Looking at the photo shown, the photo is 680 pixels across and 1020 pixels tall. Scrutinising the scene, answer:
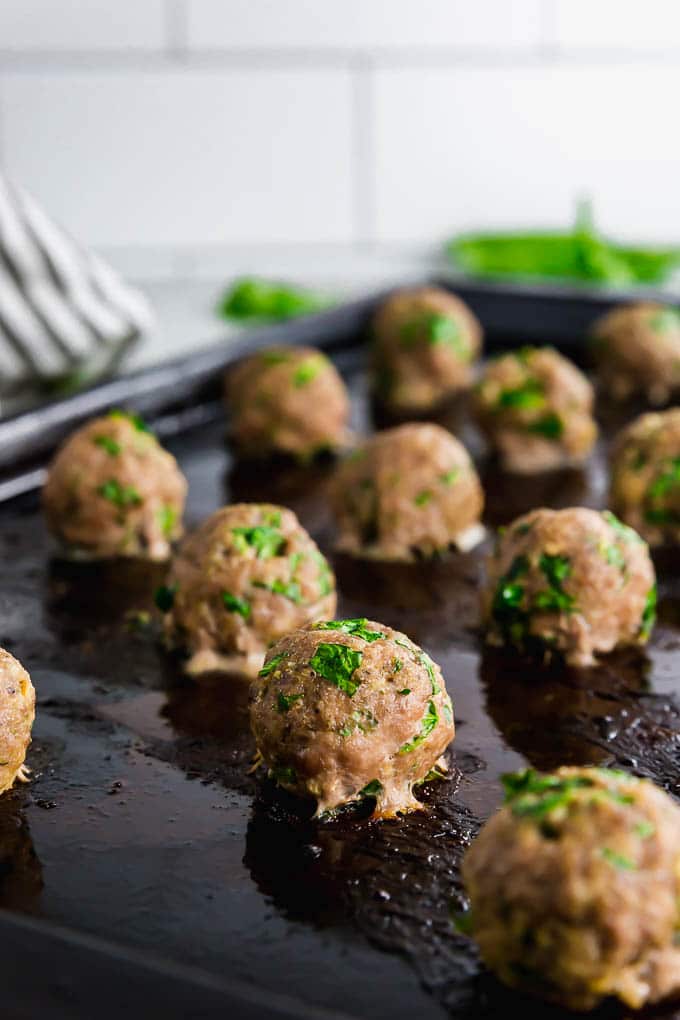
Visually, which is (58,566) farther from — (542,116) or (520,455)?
(542,116)

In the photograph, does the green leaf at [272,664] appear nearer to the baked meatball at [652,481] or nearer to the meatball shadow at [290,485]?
the meatball shadow at [290,485]

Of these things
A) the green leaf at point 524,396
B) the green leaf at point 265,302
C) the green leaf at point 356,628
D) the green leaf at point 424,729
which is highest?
the green leaf at point 356,628

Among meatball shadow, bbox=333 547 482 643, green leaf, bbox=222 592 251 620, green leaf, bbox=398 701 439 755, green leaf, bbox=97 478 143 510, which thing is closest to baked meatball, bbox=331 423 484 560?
meatball shadow, bbox=333 547 482 643

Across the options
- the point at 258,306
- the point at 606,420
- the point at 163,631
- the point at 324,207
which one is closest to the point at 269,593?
the point at 163,631

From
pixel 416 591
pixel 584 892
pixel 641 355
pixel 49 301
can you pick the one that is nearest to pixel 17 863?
pixel 584 892

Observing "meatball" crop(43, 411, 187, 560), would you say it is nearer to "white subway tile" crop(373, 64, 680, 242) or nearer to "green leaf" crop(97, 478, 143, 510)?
"green leaf" crop(97, 478, 143, 510)

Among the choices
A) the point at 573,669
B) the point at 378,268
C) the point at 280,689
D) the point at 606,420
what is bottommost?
the point at 378,268

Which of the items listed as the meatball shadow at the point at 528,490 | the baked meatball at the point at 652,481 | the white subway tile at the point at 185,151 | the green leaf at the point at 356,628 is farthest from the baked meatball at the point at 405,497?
the white subway tile at the point at 185,151
